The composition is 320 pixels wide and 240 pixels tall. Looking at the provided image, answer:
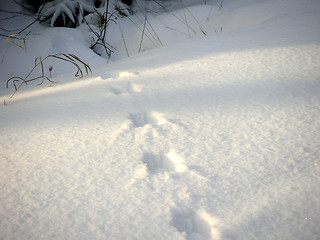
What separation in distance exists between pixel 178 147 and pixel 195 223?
24 centimetres

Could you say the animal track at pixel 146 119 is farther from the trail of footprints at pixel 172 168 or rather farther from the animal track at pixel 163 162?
the animal track at pixel 163 162

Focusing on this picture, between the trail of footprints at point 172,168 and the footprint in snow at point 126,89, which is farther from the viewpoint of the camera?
the footprint in snow at point 126,89

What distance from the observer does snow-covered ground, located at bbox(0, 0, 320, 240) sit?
0.53m

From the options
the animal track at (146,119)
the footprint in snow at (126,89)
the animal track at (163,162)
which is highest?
the footprint in snow at (126,89)

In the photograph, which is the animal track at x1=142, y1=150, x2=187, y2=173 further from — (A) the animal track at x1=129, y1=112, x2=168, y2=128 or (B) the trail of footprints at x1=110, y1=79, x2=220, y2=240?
(A) the animal track at x1=129, y1=112, x2=168, y2=128

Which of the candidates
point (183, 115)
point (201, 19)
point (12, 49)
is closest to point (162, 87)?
point (183, 115)

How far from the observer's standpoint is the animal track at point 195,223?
20.4 inches

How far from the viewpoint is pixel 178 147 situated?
72 centimetres

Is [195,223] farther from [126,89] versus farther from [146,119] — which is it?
[126,89]

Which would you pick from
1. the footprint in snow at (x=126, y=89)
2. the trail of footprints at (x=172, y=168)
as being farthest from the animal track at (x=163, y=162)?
the footprint in snow at (x=126, y=89)

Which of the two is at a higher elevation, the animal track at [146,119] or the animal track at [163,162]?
the animal track at [146,119]

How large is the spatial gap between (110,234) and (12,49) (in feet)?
6.16

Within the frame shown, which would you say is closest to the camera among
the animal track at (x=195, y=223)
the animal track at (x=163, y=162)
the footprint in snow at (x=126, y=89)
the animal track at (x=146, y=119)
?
the animal track at (x=195, y=223)

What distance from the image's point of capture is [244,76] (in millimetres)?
967
